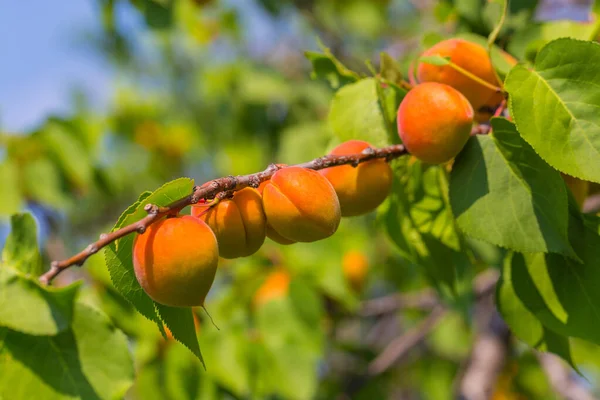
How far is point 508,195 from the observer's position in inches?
30.8

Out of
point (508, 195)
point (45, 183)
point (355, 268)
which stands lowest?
point (355, 268)

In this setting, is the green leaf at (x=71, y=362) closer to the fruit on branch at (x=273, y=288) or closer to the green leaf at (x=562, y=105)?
the green leaf at (x=562, y=105)

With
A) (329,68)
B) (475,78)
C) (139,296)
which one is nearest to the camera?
(139,296)

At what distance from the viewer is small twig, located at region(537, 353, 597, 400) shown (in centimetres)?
200

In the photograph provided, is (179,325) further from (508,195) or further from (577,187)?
(577,187)

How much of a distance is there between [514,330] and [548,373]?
1.38 m

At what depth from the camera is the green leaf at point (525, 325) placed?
91cm

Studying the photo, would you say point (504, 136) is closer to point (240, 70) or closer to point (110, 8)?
point (110, 8)

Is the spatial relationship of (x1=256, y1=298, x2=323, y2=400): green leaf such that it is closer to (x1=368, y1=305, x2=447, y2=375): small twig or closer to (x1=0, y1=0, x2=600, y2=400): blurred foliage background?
(x1=0, y1=0, x2=600, y2=400): blurred foliage background

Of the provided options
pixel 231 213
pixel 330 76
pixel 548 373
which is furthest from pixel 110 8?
pixel 548 373

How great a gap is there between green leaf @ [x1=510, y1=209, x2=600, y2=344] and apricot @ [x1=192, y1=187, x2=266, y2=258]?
38 cm

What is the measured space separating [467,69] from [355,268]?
137 centimetres

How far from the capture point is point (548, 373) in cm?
215

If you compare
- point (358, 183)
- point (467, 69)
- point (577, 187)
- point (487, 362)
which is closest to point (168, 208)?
point (358, 183)
